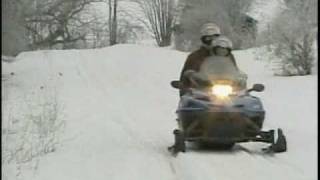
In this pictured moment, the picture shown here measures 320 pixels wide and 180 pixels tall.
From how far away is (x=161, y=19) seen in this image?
68062mm

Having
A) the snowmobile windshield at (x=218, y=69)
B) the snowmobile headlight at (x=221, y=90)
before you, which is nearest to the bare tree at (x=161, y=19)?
the snowmobile windshield at (x=218, y=69)

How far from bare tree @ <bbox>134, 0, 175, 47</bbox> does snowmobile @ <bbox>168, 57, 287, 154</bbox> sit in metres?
54.5

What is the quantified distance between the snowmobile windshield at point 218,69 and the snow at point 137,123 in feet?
3.75

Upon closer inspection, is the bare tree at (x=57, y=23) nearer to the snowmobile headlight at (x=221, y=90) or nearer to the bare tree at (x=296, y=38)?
the bare tree at (x=296, y=38)

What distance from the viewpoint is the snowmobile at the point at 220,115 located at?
35.2 feet

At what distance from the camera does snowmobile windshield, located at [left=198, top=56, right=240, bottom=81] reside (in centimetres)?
1132

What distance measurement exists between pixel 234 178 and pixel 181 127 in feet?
7.31

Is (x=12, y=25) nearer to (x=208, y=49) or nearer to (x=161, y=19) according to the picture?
(x=208, y=49)

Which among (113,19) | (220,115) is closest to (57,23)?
(113,19)

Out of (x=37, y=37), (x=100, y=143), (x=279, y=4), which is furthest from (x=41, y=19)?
(x=100, y=143)

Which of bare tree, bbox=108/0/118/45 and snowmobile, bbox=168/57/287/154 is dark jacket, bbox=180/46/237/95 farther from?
bare tree, bbox=108/0/118/45

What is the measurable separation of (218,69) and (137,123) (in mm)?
4177

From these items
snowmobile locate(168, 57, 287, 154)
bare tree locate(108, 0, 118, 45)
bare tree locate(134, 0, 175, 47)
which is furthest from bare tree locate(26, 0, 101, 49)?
snowmobile locate(168, 57, 287, 154)

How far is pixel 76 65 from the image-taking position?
33.8 metres
